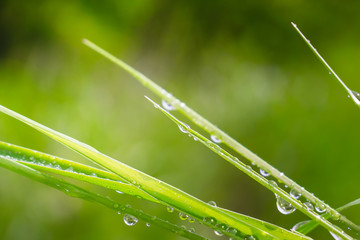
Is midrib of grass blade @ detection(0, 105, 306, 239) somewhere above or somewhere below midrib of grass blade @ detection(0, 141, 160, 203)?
above

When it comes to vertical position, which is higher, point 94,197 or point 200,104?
point 200,104

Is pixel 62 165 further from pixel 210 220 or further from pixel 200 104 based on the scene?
pixel 200 104

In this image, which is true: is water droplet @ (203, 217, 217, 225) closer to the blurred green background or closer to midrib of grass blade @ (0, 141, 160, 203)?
midrib of grass blade @ (0, 141, 160, 203)

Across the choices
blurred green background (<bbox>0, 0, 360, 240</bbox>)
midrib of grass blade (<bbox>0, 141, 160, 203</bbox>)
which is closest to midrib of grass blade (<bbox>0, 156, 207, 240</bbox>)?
midrib of grass blade (<bbox>0, 141, 160, 203</bbox>)

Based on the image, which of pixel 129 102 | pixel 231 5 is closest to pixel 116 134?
pixel 129 102

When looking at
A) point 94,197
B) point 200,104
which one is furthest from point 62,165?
point 200,104

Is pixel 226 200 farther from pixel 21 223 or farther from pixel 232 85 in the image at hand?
pixel 21 223
